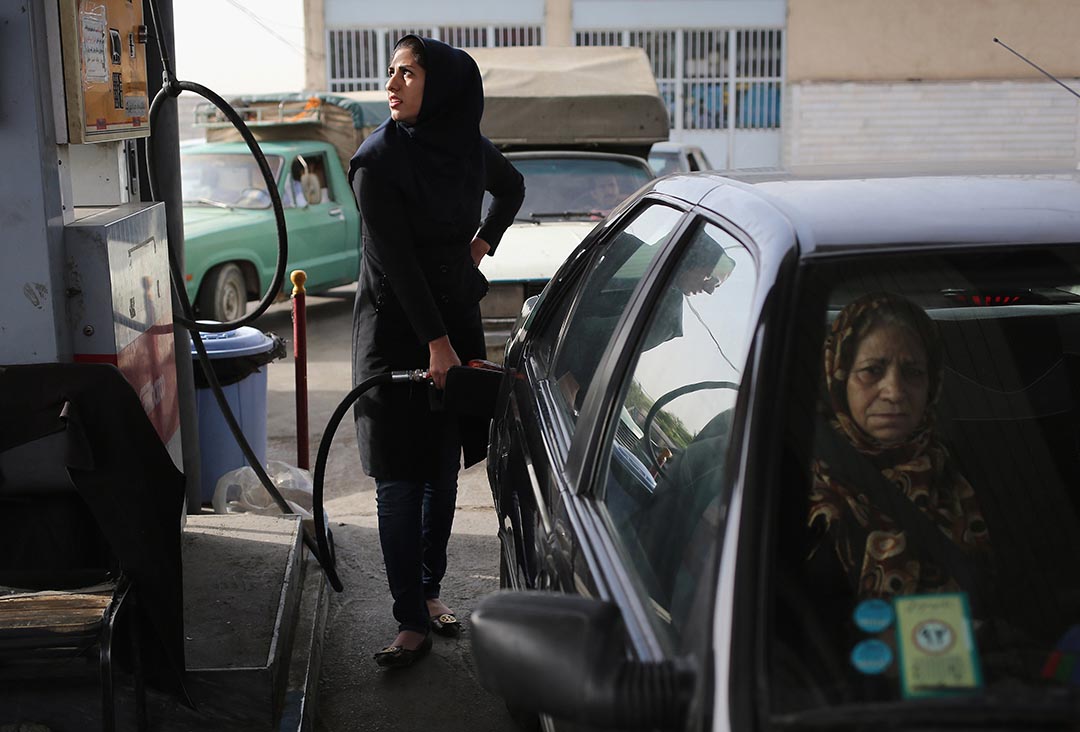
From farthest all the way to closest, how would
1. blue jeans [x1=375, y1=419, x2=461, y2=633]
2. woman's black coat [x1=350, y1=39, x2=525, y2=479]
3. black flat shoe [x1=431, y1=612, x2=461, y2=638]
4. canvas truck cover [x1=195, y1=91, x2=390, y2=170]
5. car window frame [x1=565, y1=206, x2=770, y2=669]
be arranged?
1. canvas truck cover [x1=195, y1=91, x2=390, y2=170]
2. black flat shoe [x1=431, y1=612, x2=461, y2=638]
3. blue jeans [x1=375, y1=419, x2=461, y2=633]
4. woman's black coat [x1=350, y1=39, x2=525, y2=479]
5. car window frame [x1=565, y1=206, x2=770, y2=669]

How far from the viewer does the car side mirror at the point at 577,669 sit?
4.83ft

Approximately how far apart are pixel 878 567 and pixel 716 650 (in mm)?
483

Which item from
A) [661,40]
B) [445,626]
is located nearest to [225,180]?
[445,626]

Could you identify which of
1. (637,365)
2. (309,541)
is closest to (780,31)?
(309,541)

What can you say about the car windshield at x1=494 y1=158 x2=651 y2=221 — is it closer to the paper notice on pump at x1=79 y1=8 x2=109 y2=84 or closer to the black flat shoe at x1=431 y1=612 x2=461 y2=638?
the black flat shoe at x1=431 y1=612 x2=461 y2=638

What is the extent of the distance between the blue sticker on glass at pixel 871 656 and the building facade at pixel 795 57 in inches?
947

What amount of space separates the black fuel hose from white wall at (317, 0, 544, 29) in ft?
70.1

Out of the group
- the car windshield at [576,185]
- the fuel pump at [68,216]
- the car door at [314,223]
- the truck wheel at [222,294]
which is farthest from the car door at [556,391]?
the car door at [314,223]

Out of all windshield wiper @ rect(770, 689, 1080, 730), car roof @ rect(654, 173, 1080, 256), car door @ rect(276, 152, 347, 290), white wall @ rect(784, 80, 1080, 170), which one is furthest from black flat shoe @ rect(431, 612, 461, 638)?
white wall @ rect(784, 80, 1080, 170)

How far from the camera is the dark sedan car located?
58.7 inches

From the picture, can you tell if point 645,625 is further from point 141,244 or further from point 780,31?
point 780,31

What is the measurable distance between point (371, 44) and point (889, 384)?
2439 centimetres

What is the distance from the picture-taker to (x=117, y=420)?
9.58ft

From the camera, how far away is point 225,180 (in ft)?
37.5
